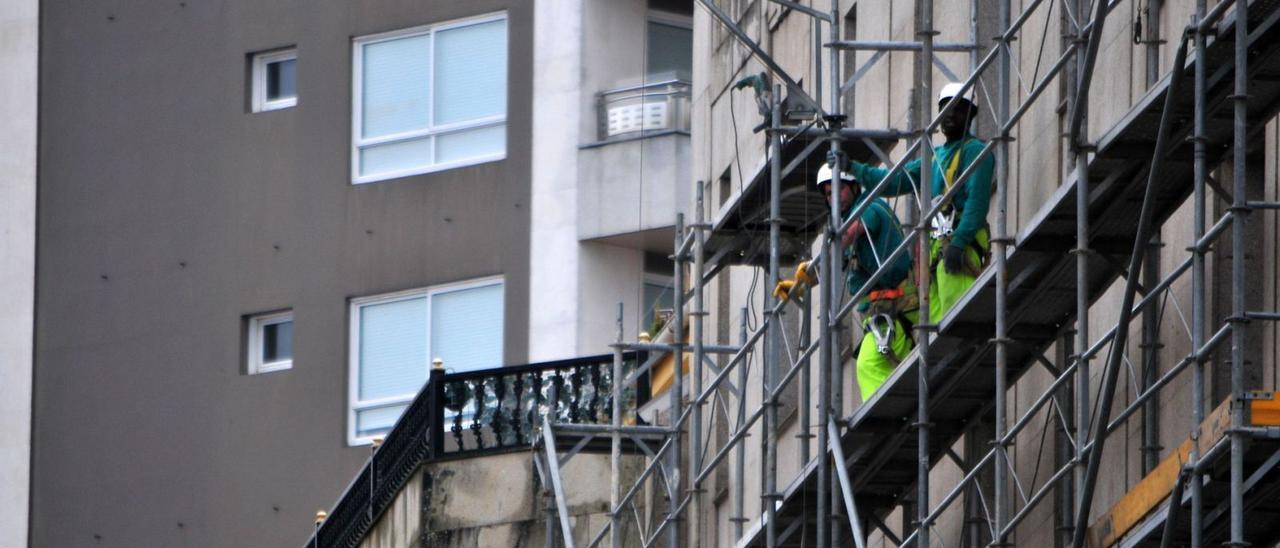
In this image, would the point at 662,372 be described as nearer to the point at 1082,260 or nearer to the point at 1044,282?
the point at 1044,282

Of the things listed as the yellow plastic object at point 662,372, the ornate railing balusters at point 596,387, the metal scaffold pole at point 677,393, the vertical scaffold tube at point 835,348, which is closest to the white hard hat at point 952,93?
the vertical scaffold tube at point 835,348

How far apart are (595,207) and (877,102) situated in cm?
1302

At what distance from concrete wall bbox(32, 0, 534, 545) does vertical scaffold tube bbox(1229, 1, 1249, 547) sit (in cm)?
2269

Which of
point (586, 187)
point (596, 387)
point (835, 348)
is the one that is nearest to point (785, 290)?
point (835, 348)

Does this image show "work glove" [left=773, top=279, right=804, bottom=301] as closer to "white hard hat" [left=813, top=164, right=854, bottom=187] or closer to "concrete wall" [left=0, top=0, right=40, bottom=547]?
"white hard hat" [left=813, top=164, right=854, bottom=187]

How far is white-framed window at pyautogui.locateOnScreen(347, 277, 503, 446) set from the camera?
123 feet

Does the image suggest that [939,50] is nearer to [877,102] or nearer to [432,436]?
[877,102]

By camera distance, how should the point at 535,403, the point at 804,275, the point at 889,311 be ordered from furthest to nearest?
1. the point at 535,403
2. the point at 804,275
3. the point at 889,311

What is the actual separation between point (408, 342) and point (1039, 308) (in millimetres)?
20676

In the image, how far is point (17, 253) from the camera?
40906 mm

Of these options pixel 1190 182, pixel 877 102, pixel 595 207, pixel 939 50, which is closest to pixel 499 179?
pixel 595 207

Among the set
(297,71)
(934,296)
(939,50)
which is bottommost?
(934,296)

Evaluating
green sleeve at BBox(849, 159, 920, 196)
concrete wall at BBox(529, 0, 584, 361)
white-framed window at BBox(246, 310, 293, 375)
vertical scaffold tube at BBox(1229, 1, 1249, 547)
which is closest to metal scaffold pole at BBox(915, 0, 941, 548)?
green sleeve at BBox(849, 159, 920, 196)

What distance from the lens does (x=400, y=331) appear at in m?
38.2
